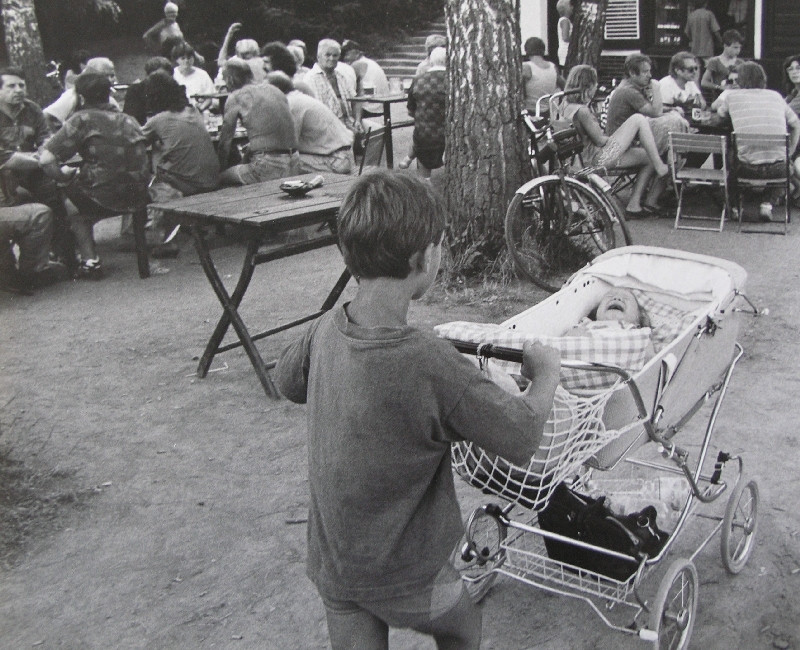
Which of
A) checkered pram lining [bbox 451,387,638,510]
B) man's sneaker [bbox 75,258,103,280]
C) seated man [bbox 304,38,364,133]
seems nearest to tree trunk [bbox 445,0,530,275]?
man's sneaker [bbox 75,258,103,280]

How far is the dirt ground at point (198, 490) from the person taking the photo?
338 centimetres

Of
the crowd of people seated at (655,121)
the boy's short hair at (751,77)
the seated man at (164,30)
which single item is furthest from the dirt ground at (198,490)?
the seated man at (164,30)

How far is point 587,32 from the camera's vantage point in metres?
12.9

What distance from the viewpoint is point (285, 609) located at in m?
3.48

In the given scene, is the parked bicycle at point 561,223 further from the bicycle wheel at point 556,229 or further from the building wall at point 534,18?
the building wall at point 534,18

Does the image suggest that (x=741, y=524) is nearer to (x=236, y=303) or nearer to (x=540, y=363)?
(x=540, y=363)

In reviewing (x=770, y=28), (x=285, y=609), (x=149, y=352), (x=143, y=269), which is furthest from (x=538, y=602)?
(x=770, y=28)

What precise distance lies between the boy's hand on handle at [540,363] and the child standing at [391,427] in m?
0.09

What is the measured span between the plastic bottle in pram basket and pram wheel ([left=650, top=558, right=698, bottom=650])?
1.02 feet

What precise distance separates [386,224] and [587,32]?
38.6 feet

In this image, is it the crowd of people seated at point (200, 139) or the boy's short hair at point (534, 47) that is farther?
the boy's short hair at point (534, 47)

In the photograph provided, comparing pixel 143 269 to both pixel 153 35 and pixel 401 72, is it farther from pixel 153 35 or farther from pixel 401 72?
pixel 401 72

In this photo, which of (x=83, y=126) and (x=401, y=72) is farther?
(x=401, y=72)

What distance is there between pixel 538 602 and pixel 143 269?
5.73 m
